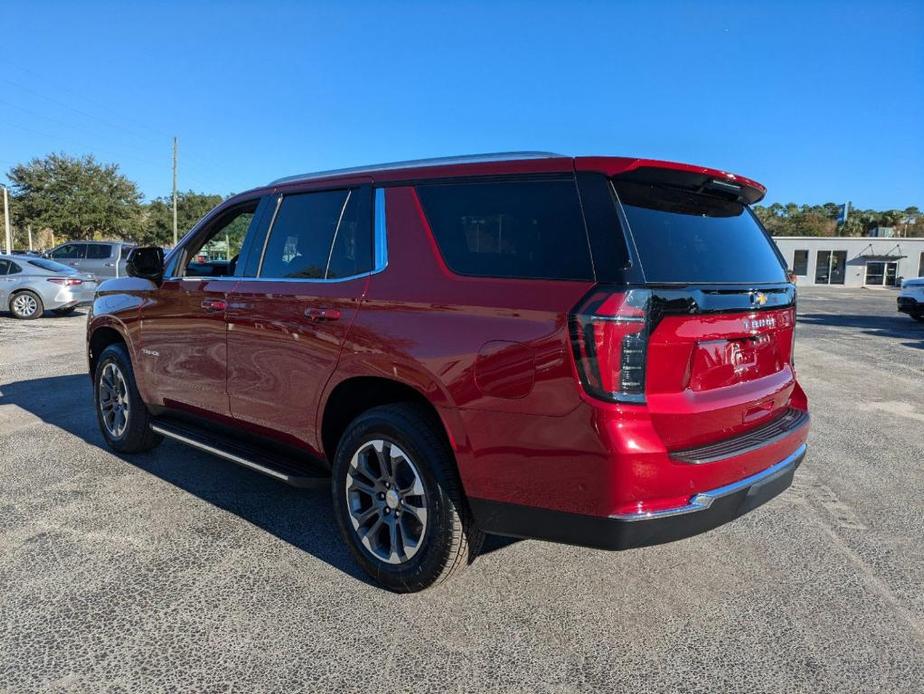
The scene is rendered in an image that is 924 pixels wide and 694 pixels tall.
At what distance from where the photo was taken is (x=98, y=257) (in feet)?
62.2

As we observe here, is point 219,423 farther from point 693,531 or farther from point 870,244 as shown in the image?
point 870,244

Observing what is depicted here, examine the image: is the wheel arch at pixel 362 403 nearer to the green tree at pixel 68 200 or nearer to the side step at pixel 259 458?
the side step at pixel 259 458

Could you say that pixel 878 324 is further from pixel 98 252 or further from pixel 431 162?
pixel 98 252

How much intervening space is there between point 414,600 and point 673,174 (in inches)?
86.4

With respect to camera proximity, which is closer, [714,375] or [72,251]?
[714,375]

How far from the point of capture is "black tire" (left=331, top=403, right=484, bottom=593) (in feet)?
9.01

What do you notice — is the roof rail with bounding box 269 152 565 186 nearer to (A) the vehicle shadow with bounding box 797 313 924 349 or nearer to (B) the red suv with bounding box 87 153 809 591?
(B) the red suv with bounding box 87 153 809 591

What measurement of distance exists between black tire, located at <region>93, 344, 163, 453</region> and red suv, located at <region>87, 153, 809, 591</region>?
4.37ft

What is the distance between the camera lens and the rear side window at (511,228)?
2520 millimetres

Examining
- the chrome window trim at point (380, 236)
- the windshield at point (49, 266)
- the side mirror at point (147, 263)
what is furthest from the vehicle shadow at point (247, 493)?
the windshield at point (49, 266)

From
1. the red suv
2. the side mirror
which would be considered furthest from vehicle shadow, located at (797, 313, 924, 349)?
the side mirror

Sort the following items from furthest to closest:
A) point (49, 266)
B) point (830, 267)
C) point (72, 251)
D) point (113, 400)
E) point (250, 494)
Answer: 1. point (830, 267)
2. point (72, 251)
3. point (49, 266)
4. point (113, 400)
5. point (250, 494)

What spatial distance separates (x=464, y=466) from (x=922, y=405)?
23.2ft

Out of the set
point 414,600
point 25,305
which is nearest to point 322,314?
point 414,600
